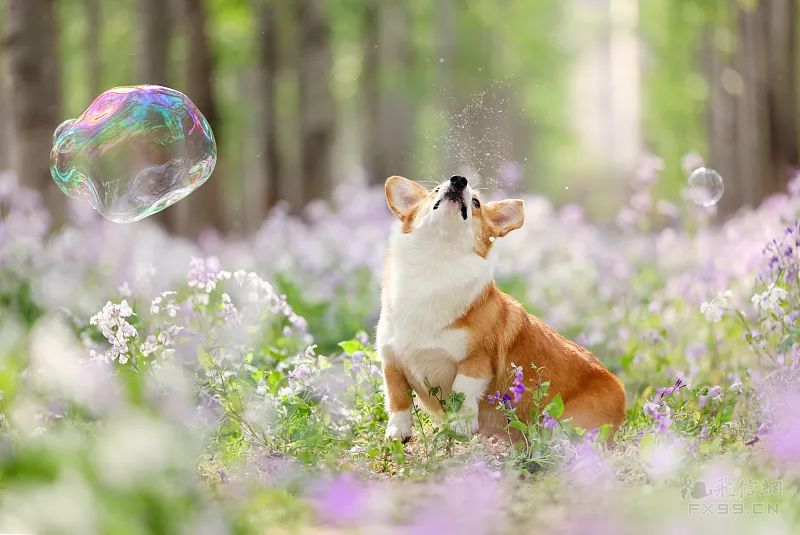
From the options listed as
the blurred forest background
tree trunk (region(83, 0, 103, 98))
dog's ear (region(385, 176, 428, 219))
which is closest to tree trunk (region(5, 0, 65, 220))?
the blurred forest background

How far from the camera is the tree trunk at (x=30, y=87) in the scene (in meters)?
11.9

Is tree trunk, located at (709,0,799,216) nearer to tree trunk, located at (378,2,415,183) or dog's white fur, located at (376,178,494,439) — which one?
tree trunk, located at (378,2,415,183)

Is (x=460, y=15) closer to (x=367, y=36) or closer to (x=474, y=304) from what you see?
(x=367, y=36)

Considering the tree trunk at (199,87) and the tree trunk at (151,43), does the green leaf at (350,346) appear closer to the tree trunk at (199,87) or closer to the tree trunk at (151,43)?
the tree trunk at (199,87)

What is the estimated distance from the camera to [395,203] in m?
5.82

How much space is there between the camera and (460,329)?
5438mm

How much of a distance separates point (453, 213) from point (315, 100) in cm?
1373

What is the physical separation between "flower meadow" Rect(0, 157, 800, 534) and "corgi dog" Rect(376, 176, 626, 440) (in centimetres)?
16

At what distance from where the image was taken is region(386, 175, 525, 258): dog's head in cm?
541

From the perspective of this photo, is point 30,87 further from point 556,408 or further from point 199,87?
point 556,408

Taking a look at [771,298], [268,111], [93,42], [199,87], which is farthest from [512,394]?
[93,42]

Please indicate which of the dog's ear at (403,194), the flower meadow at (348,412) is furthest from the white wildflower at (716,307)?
the dog's ear at (403,194)

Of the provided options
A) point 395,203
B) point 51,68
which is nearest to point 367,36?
point 51,68

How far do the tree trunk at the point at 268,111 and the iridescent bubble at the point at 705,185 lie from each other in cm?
1266
